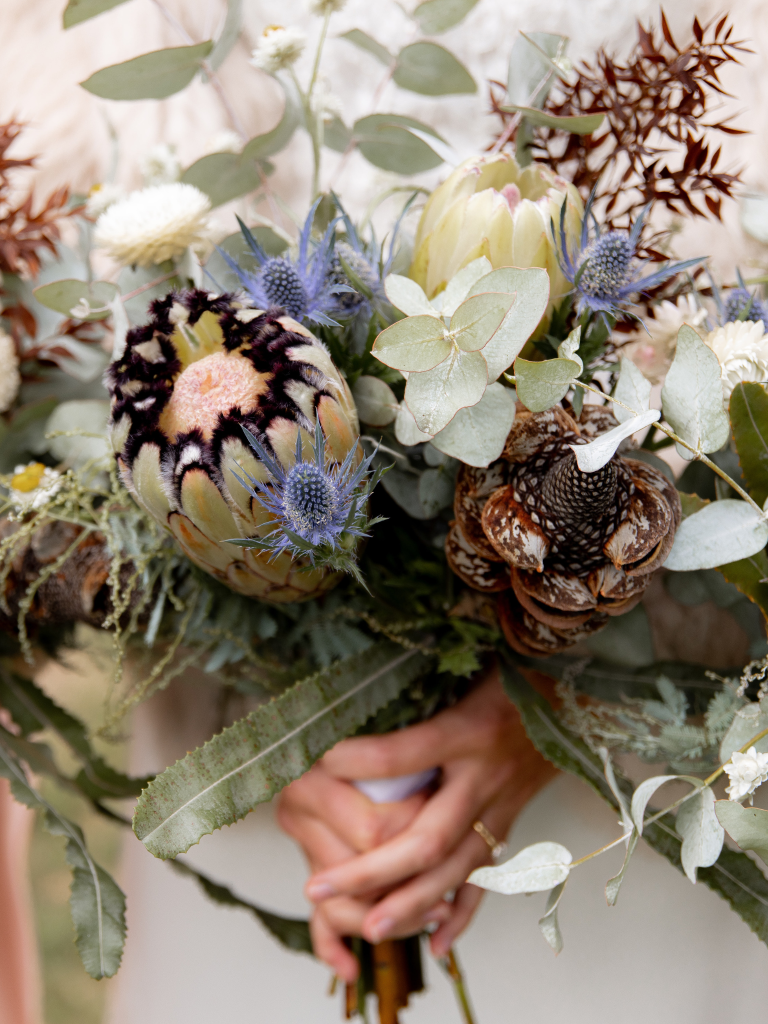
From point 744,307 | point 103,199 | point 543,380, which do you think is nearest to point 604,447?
point 543,380

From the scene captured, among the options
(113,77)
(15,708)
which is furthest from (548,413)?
(15,708)

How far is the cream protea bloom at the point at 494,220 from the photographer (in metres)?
0.27

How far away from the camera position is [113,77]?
0.36 meters

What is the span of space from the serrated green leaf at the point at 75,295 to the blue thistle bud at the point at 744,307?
0.28 metres

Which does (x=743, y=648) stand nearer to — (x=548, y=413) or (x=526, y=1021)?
(x=548, y=413)

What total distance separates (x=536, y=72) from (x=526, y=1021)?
740mm

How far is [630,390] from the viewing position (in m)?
0.26

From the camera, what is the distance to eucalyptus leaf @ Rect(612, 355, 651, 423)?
259 mm

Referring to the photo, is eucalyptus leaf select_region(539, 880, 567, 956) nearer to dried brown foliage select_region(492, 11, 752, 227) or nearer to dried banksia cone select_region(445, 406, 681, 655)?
dried banksia cone select_region(445, 406, 681, 655)

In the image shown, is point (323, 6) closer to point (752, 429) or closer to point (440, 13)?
point (440, 13)

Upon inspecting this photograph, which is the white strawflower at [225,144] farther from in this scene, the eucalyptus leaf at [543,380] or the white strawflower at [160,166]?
the eucalyptus leaf at [543,380]

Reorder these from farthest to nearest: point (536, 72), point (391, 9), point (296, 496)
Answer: point (391, 9), point (536, 72), point (296, 496)

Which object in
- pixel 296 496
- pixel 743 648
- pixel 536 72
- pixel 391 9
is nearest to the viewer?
pixel 296 496

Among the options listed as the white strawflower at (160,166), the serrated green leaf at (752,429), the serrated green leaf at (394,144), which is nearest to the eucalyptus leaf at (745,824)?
the serrated green leaf at (752,429)
